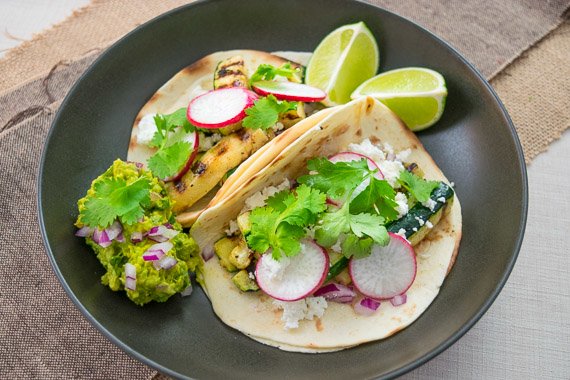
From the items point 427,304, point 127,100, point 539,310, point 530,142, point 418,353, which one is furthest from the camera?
point 530,142

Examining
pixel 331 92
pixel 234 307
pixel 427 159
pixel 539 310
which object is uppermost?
pixel 331 92

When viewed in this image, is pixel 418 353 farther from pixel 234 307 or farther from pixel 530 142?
pixel 530 142

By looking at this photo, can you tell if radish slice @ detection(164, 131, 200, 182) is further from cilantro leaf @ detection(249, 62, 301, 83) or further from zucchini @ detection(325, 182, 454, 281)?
zucchini @ detection(325, 182, 454, 281)

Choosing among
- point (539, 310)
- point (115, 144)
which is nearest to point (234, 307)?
point (115, 144)

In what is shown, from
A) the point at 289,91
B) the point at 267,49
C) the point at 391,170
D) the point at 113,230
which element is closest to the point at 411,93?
the point at 391,170

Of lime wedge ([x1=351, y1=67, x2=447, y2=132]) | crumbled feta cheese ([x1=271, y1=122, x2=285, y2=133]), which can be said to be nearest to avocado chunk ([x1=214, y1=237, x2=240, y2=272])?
crumbled feta cheese ([x1=271, y1=122, x2=285, y2=133])

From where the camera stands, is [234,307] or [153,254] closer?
[153,254]
